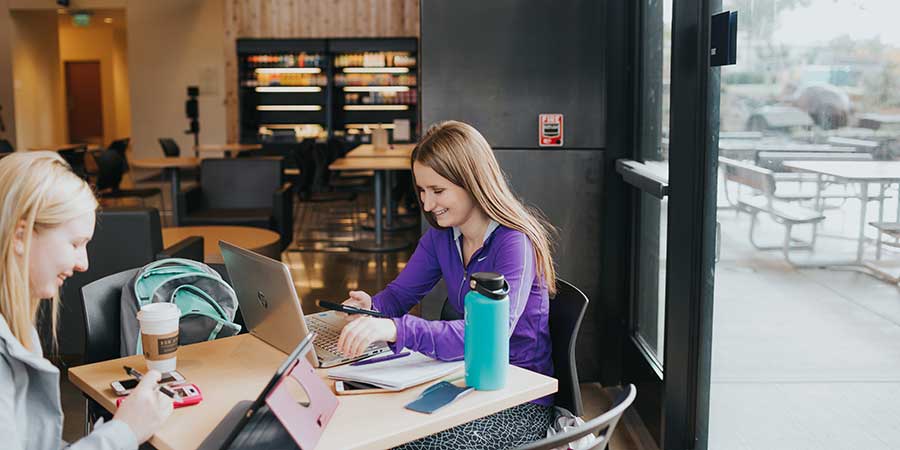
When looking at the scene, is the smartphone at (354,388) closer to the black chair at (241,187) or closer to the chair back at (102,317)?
the chair back at (102,317)

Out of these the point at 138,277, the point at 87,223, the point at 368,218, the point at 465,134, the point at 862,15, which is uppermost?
the point at 862,15

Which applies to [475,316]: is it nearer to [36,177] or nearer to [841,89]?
[36,177]

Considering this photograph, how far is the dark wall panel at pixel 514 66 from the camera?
4.04m

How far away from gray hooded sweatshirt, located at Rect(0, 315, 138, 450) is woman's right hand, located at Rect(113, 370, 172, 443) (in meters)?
0.02

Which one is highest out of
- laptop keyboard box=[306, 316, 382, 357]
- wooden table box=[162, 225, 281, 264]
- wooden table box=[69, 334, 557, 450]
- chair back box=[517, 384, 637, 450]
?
chair back box=[517, 384, 637, 450]

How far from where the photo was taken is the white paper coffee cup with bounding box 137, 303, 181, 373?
2.02m

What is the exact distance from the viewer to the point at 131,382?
2.02 meters

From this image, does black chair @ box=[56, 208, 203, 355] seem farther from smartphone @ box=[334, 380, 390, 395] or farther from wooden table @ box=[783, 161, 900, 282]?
wooden table @ box=[783, 161, 900, 282]

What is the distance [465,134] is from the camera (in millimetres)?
2418

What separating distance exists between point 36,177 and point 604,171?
289cm

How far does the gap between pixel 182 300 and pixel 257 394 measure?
0.69 m

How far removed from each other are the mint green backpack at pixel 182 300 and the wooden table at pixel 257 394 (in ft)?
0.56

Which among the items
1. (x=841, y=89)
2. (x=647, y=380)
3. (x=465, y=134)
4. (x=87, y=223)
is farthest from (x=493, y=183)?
(x=647, y=380)

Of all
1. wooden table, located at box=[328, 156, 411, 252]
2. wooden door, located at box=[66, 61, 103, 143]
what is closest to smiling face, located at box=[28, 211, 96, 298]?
wooden table, located at box=[328, 156, 411, 252]
